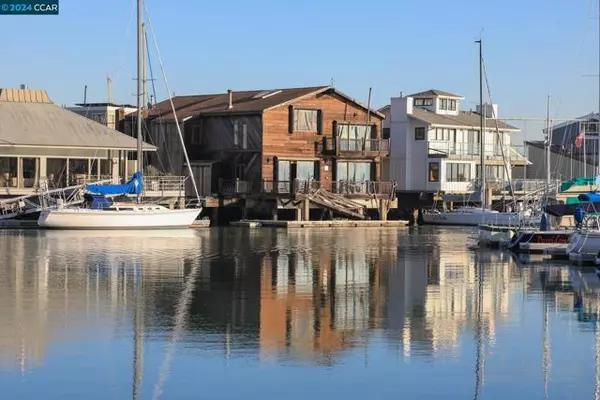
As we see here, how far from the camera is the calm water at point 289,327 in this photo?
63.8 feet

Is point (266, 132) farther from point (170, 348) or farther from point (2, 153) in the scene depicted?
point (170, 348)

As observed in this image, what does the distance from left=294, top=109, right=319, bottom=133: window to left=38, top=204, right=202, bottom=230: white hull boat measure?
44.2ft

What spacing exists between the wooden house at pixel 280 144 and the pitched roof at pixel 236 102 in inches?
3.8

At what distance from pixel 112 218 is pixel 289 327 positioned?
35455mm

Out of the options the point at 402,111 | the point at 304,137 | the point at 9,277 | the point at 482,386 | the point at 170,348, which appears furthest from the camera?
the point at 402,111

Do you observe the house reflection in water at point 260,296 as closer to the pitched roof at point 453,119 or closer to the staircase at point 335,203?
the staircase at point 335,203

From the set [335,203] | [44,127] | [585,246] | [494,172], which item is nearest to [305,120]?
[335,203]

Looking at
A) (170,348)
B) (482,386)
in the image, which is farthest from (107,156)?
(482,386)

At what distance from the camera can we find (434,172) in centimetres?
8006

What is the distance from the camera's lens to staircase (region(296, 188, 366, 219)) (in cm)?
6962

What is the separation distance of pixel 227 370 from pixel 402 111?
62000mm

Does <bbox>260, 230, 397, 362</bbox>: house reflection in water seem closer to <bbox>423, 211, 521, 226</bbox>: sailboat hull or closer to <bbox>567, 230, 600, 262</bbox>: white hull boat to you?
<bbox>567, 230, 600, 262</bbox>: white hull boat

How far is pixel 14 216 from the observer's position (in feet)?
202

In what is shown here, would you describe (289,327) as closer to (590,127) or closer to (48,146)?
(48,146)
